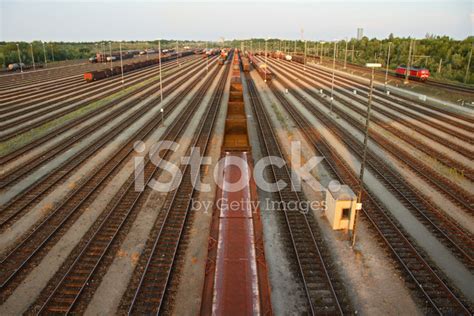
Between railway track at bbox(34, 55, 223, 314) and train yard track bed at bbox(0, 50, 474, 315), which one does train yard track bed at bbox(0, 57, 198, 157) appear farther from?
railway track at bbox(34, 55, 223, 314)

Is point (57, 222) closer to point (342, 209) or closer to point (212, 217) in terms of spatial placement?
point (212, 217)

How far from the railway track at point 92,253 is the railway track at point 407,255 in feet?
35.4

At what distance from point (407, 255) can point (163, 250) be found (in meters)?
9.15

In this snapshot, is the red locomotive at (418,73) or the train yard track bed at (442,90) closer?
the train yard track bed at (442,90)

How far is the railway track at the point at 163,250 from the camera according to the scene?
1062 cm

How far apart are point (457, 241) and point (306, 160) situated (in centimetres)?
1077

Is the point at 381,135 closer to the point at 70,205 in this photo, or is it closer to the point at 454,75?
the point at 70,205

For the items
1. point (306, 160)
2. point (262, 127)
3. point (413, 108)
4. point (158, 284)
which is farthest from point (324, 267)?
point (413, 108)

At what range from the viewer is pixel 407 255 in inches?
511

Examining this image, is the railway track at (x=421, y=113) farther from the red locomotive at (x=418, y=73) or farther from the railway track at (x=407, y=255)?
the railway track at (x=407, y=255)

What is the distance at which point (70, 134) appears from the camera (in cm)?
2986

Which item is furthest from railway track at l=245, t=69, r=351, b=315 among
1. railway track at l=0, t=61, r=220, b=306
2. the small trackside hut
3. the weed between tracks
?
the weed between tracks

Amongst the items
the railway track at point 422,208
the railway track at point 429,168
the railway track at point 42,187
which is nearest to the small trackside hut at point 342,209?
the railway track at point 422,208

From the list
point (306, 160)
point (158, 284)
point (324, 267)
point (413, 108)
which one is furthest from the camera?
point (413, 108)
